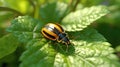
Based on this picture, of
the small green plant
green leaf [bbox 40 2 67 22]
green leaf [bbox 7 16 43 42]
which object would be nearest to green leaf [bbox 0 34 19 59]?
the small green plant

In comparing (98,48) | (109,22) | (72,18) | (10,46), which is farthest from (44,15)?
(109,22)

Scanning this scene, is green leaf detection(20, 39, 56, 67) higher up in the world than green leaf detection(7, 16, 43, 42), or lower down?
lower down

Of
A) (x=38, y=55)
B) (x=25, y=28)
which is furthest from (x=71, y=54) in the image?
(x=25, y=28)

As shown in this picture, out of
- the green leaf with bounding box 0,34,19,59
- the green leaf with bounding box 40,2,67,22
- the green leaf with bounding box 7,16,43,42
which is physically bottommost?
the green leaf with bounding box 0,34,19,59

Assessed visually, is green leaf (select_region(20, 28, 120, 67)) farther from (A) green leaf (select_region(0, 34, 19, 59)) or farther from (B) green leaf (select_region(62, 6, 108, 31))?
(A) green leaf (select_region(0, 34, 19, 59))

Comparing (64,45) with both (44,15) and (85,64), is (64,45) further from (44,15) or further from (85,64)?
(44,15)

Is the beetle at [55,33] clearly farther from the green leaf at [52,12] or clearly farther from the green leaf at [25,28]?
the green leaf at [52,12]

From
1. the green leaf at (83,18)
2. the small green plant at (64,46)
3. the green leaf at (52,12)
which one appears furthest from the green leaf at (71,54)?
the green leaf at (52,12)
